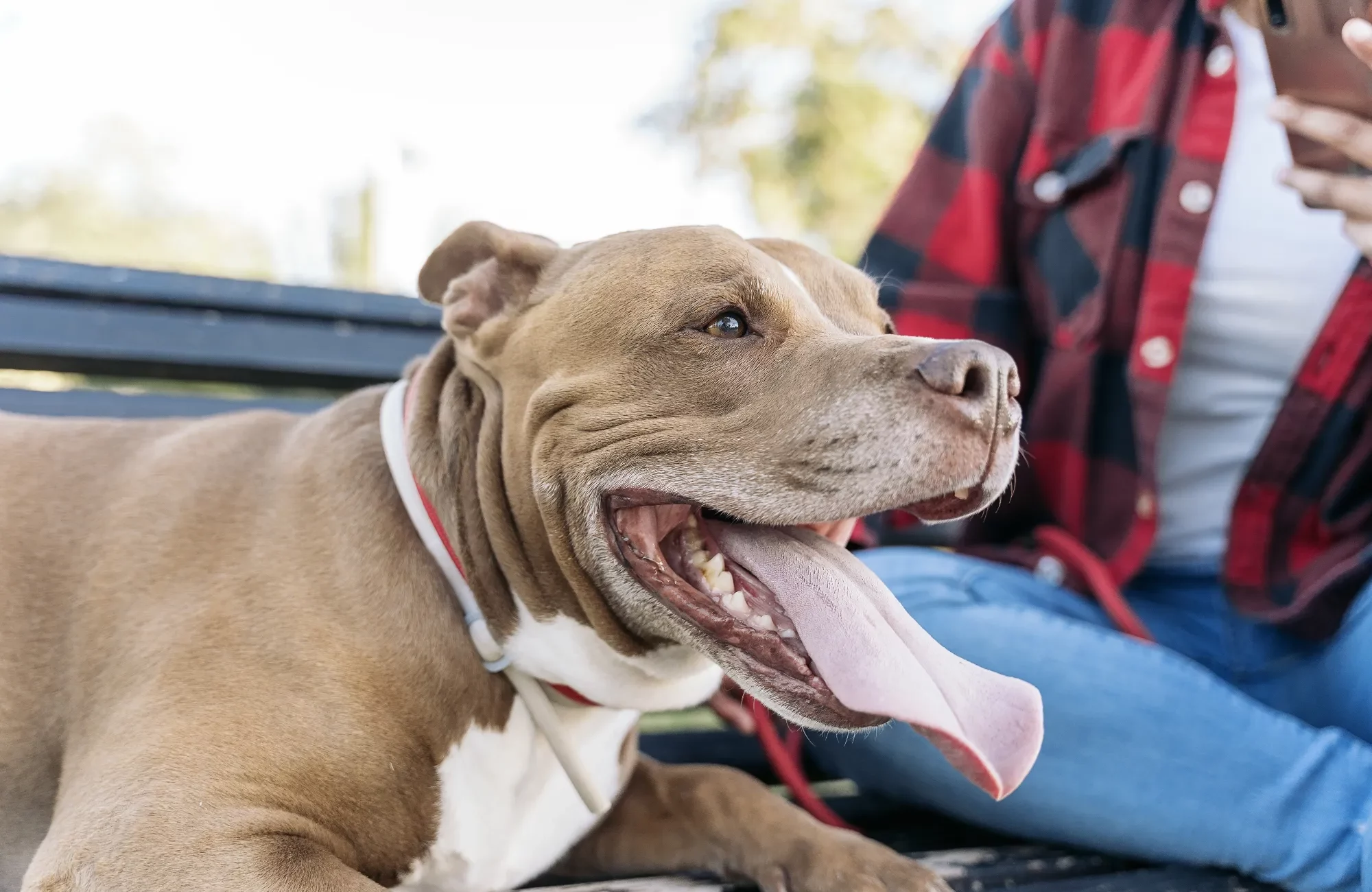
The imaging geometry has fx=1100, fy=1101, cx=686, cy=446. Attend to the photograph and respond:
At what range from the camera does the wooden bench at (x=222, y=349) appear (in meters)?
2.98

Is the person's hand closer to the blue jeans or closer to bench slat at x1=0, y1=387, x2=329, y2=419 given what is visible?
the blue jeans

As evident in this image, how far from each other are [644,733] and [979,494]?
1708 millimetres

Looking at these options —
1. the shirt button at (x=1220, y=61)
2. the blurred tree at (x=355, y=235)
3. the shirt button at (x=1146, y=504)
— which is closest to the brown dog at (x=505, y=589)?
the shirt button at (x=1146, y=504)

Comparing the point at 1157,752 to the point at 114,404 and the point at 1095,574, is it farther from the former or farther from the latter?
the point at 114,404

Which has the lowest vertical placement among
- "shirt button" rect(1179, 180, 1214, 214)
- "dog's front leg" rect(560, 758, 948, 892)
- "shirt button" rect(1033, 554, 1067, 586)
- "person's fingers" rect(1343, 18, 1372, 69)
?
"dog's front leg" rect(560, 758, 948, 892)

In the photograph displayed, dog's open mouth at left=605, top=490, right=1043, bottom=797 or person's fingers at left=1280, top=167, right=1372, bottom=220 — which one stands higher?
person's fingers at left=1280, top=167, right=1372, bottom=220

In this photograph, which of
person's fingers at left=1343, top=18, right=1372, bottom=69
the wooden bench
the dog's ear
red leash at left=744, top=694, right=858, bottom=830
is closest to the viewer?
person's fingers at left=1343, top=18, right=1372, bottom=69

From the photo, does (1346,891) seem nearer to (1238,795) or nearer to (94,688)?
(1238,795)

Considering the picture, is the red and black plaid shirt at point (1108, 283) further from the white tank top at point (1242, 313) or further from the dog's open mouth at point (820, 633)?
the dog's open mouth at point (820, 633)

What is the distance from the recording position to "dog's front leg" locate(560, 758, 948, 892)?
6.91ft

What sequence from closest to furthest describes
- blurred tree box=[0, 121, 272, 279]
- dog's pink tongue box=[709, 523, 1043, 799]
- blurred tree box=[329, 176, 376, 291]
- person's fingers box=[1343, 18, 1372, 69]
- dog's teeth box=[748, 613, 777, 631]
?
dog's pink tongue box=[709, 523, 1043, 799], dog's teeth box=[748, 613, 777, 631], person's fingers box=[1343, 18, 1372, 69], blurred tree box=[329, 176, 376, 291], blurred tree box=[0, 121, 272, 279]

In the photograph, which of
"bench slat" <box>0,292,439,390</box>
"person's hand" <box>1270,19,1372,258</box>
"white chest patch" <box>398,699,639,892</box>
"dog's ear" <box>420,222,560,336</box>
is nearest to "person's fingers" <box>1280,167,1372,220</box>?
"person's hand" <box>1270,19,1372,258</box>

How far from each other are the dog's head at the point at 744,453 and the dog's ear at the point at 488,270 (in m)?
0.01

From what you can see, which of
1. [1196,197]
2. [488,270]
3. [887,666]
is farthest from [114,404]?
[1196,197]
